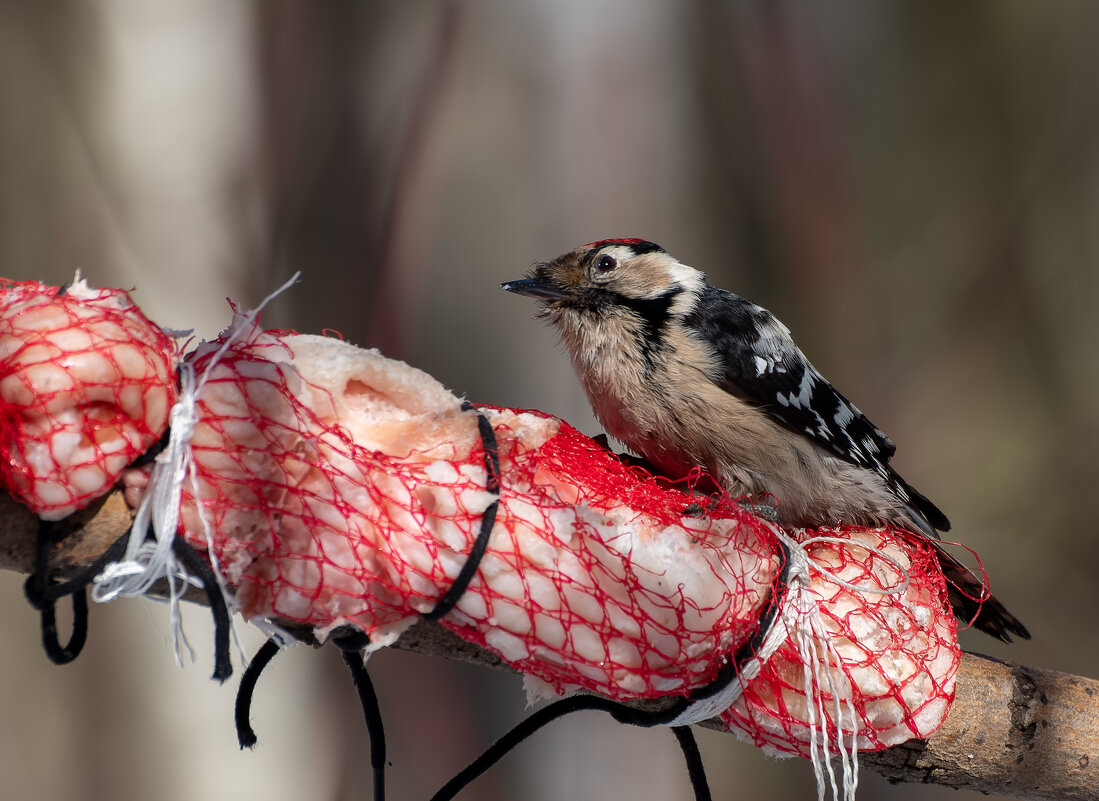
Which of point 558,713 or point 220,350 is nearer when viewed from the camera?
point 220,350

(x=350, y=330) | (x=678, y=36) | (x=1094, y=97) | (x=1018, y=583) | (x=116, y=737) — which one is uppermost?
(x=1094, y=97)

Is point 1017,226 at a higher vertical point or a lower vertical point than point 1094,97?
lower

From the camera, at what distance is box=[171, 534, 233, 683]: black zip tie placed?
1.02m

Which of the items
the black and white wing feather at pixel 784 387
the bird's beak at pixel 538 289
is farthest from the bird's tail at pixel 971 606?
the bird's beak at pixel 538 289

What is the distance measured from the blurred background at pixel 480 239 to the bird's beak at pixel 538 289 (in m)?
1.83

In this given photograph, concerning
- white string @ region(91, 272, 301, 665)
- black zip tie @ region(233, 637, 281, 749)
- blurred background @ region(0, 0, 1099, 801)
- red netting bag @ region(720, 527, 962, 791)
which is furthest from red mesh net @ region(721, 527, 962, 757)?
blurred background @ region(0, 0, 1099, 801)

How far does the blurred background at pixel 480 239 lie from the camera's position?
368cm

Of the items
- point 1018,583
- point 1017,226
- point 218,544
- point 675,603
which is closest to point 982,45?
point 1017,226

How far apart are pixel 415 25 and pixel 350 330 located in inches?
56.6

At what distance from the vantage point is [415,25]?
4207 millimetres

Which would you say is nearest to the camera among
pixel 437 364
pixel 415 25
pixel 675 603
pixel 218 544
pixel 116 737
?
pixel 218 544

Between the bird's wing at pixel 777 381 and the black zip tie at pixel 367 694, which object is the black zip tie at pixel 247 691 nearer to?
the black zip tie at pixel 367 694

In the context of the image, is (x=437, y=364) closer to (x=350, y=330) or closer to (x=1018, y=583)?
(x=350, y=330)

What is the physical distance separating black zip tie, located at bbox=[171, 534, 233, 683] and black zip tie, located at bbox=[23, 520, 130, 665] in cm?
6
